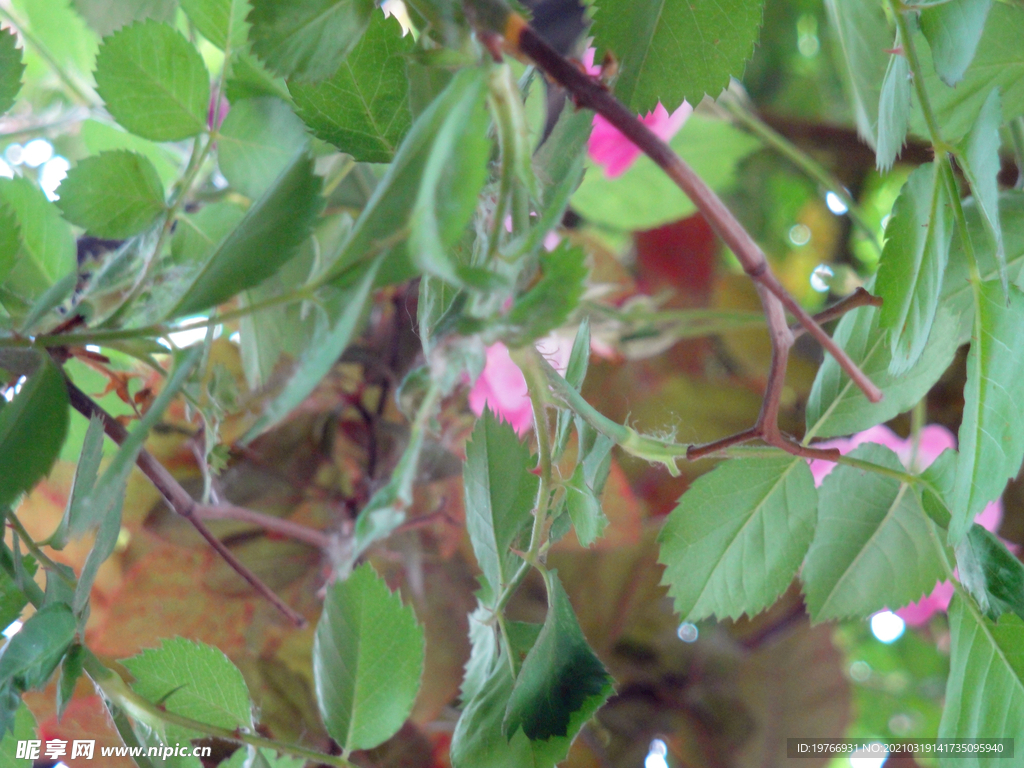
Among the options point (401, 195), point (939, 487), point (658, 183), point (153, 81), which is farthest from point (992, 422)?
point (658, 183)

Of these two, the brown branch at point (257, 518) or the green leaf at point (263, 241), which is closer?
the green leaf at point (263, 241)

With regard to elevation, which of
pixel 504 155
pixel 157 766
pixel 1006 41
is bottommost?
pixel 157 766

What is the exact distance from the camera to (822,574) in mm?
231

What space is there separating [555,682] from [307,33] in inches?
5.6

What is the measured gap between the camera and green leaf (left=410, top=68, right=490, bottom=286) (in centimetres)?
9

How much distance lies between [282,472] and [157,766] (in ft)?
0.72

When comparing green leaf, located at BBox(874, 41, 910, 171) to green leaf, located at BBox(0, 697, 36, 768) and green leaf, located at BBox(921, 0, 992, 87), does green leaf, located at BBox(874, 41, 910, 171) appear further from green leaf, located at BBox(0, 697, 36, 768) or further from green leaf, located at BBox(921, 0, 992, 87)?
green leaf, located at BBox(0, 697, 36, 768)

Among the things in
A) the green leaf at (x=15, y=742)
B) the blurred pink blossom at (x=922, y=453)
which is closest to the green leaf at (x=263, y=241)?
the green leaf at (x=15, y=742)

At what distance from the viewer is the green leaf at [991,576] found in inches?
6.8

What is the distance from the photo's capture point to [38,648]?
15 cm

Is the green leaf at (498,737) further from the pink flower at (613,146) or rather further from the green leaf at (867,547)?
the pink flower at (613,146)

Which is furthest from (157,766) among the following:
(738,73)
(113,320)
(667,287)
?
(667,287)

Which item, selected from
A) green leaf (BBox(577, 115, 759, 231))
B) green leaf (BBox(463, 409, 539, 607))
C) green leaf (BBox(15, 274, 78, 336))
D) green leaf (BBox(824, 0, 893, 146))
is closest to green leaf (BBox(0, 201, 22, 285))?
green leaf (BBox(15, 274, 78, 336))

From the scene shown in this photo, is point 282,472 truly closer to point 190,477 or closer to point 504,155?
point 190,477
